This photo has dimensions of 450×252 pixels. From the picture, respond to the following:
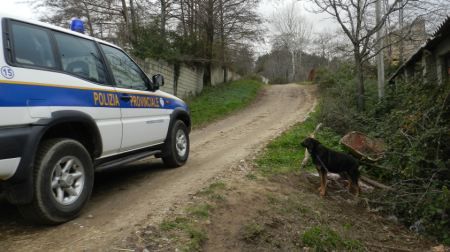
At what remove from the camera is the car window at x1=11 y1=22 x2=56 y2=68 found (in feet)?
13.5

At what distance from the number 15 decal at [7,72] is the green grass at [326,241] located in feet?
11.7

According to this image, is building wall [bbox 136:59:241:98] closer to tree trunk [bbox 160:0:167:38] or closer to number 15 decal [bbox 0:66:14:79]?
tree trunk [bbox 160:0:167:38]

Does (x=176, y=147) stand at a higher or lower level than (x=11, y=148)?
lower

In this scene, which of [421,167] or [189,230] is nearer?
[189,230]

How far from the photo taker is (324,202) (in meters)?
6.60

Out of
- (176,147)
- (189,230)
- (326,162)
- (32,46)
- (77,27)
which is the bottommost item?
(189,230)

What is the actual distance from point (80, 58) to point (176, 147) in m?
2.71

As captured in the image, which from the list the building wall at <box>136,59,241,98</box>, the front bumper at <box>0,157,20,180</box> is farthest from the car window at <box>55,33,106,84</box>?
the building wall at <box>136,59,241,98</box>

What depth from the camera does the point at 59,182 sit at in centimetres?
437

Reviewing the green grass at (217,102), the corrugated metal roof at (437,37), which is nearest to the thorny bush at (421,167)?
the corrugated metal roof at (437,37)

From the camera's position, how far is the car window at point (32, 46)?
13.5ft

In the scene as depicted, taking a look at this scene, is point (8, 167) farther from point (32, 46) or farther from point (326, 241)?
point (326, 241)

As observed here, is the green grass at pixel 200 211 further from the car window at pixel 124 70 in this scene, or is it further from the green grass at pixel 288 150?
the green grass at pixel 288 150

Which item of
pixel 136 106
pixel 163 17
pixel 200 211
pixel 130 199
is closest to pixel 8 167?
pixel 130 199
